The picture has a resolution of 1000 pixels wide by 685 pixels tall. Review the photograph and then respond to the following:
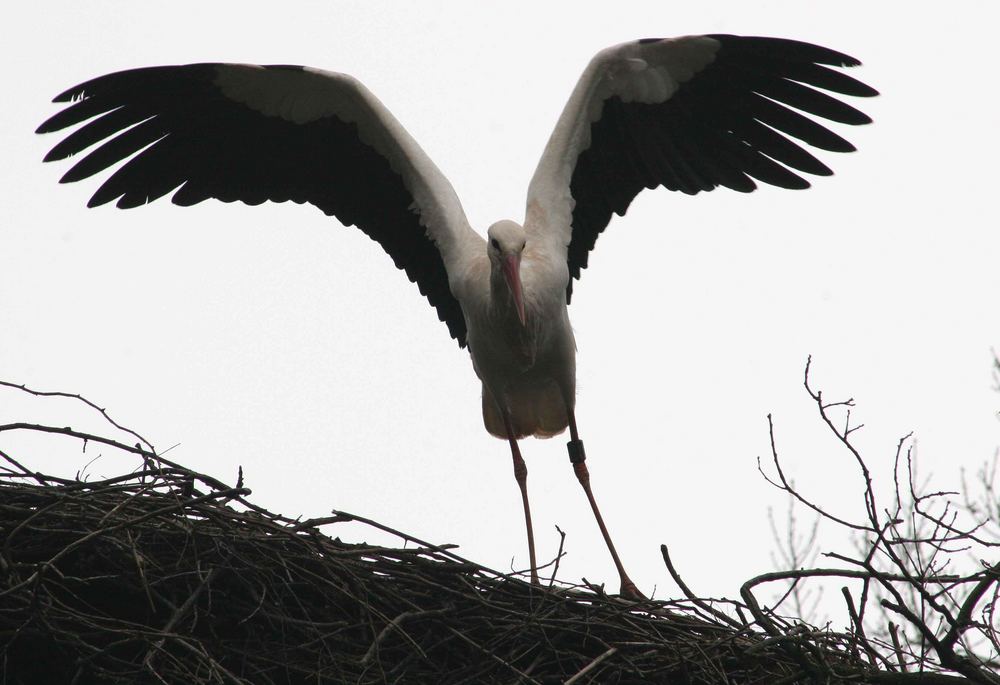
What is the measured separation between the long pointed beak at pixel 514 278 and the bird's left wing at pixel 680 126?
445mm

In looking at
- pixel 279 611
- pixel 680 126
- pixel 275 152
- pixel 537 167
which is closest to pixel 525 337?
pixel 537 167

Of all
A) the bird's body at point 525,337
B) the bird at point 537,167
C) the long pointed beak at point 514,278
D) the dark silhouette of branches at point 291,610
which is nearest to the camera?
the dark silhouette of branches at point 291,610

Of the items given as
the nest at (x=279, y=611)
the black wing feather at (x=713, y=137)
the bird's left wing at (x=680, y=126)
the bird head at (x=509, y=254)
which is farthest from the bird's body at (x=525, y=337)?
the nest at (x=279, y=611)

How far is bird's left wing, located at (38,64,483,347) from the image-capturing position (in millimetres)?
4836

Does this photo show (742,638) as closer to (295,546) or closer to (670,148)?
(295,546)

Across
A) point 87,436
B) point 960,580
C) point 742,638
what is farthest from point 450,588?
point 960,580

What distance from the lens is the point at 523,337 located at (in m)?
4.54

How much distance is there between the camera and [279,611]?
3104 millimetres

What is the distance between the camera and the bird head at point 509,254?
171 inches

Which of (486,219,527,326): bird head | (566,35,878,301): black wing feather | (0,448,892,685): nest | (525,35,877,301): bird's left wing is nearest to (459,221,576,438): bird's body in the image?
(486,219,527,326): bird head

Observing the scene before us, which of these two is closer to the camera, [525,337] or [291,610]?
[291,610]

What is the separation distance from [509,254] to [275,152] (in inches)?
55.9

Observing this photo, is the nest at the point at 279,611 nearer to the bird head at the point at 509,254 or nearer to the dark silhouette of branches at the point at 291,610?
the dark silhouette of branches at the point at 291,610

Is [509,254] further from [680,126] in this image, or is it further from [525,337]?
[680,126]
